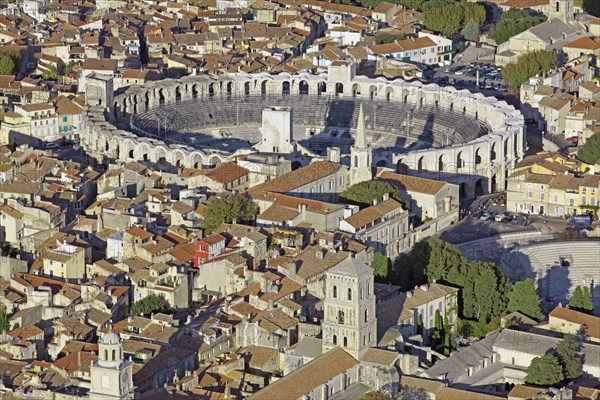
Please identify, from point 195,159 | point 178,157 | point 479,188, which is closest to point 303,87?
point 178,157

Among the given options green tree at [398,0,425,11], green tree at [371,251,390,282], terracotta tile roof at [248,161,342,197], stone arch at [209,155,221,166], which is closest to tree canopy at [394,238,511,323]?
green tree at [371,251,390,282]

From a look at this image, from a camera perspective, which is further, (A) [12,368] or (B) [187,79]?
(B) [187,79]

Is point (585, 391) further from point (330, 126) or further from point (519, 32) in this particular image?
point (519, 32)

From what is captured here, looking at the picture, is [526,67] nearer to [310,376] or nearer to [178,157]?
[178,157]

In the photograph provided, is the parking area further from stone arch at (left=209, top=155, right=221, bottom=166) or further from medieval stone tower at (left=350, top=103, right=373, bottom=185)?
medieval stone tower at (left=350, top=103, right=373, bottom=185)

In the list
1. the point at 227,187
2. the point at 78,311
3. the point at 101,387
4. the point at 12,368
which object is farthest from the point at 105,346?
the point at 227,187
